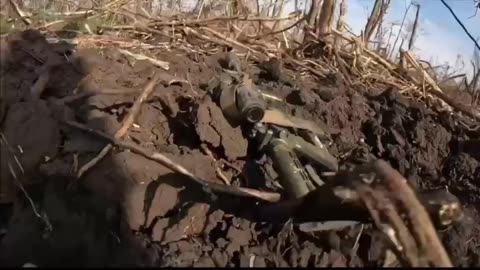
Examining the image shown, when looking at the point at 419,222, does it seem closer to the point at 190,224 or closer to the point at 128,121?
the point at 190,224

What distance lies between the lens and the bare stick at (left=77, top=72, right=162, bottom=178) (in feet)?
9.31

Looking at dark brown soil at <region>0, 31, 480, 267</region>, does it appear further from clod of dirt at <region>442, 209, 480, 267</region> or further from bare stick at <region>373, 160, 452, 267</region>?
bare stick at <region>373, 160, 452, 267</region>

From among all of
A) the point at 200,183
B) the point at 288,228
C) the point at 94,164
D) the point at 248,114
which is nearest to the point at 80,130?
the point at 94,164

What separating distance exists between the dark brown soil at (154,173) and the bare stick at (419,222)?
413 millimetres

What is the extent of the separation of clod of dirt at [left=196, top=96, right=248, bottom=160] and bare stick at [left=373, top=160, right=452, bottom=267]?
1.30 metres

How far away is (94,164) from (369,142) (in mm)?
1615

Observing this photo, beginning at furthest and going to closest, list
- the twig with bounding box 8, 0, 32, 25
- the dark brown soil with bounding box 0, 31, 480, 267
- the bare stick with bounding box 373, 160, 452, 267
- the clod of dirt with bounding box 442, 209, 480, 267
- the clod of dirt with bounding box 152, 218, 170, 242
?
the twig with bounding box 8, 0, 32, 25, the clod of dirt with bounding box 442, 209, 480, 267, the clod of dirt with bounding box 152, 218, 170, 242, the dark brown soil with bounding box 0, 31, 480, 267, the bare stick with bounding box 373, 160, 452, 267

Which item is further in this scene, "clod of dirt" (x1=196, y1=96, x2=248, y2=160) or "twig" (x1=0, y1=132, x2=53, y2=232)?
Result: "clod of dirt" (x1=196, y1=96, x2=248, y2=160)

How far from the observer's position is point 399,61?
15.6ft

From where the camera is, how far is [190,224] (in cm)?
293

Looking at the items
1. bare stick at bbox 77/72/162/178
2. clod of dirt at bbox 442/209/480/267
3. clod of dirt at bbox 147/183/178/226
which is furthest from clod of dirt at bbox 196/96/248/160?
clod of dirt at bbox 442/209/480/267

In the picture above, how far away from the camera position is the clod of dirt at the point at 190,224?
9.38ft

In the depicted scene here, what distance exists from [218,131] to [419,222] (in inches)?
56.5

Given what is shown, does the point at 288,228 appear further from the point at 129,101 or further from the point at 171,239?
the point at 129,101
